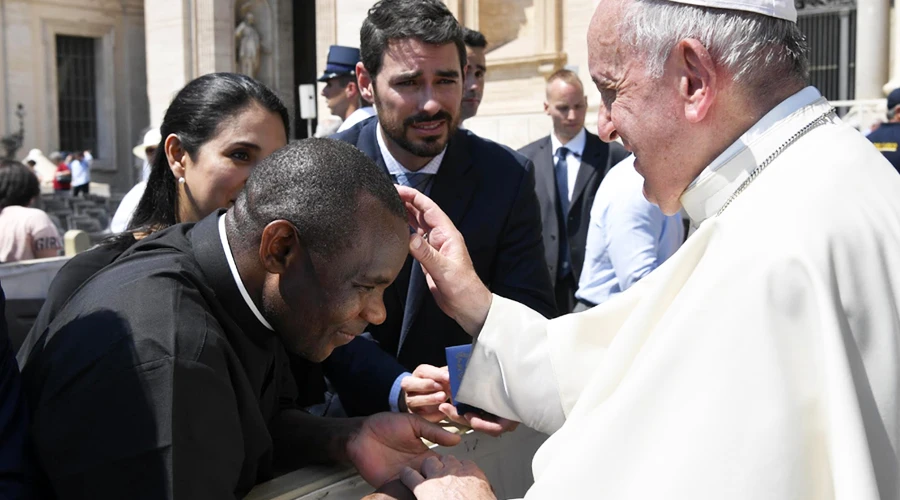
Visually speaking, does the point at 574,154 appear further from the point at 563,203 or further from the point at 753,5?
the point at 753,5

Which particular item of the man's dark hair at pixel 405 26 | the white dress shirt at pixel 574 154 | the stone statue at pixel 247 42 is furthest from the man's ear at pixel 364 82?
the stone statue at pixel 247 42

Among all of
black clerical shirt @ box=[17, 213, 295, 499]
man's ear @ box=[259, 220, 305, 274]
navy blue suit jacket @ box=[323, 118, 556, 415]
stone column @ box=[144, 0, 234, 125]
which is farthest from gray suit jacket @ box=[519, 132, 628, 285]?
stone column @ box=[144, 0, 234, 125]

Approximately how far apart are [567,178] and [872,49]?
A: 23.9 ft

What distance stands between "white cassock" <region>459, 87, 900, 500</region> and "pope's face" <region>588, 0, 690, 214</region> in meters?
0.22

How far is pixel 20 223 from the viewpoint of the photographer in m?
6.47

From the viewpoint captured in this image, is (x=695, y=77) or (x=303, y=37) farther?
(x=303, y=37)

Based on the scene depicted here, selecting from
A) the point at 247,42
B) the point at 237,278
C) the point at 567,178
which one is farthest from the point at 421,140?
the point at 247,42

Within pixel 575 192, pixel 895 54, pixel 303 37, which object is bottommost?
pixel 575 192

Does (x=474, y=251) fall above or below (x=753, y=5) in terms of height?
below

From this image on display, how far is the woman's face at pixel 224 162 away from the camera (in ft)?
9.14

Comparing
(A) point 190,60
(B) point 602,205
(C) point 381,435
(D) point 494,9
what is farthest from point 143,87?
(C) point 381,435

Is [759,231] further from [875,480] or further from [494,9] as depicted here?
[494,9]

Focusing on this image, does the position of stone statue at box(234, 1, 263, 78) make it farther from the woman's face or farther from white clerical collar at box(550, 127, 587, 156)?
the woman's face

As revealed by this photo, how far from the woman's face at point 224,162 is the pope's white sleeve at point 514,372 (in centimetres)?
91
